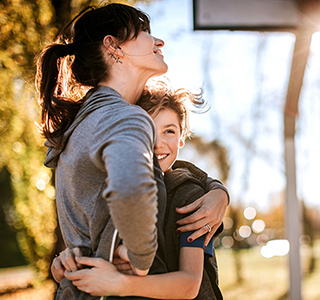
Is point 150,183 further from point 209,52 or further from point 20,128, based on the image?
point 209,52

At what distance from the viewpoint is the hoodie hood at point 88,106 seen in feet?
4.50

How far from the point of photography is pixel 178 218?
1.52 metres

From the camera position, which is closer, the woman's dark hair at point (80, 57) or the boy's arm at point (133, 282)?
the boy's arm at point (133, 282)

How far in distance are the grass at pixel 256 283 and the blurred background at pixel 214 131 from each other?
0.03 metres

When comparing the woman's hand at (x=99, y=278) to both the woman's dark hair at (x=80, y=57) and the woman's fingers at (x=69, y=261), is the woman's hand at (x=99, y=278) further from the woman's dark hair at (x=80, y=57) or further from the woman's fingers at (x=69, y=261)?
the woman's dark hair at (x=80, y=57)

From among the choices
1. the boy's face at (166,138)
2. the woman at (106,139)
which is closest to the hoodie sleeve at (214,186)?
the woman at (106,139)

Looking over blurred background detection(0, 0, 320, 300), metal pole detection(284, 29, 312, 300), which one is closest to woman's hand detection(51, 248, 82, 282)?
blurred background detection(0, 0, 320, 300)

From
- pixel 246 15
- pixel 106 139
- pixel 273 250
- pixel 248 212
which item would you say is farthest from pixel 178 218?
pixel 273 250

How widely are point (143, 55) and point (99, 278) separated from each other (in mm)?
764

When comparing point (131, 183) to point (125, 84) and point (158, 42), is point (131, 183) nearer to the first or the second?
point (125, 84)

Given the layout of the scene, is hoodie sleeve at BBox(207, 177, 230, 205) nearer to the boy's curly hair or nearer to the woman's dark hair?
the boy's curly hair

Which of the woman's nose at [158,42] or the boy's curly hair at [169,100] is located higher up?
the woman's nose at [158,42]

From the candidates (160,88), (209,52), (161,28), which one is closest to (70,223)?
(160,88)

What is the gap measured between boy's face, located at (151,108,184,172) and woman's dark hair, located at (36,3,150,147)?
38cm
